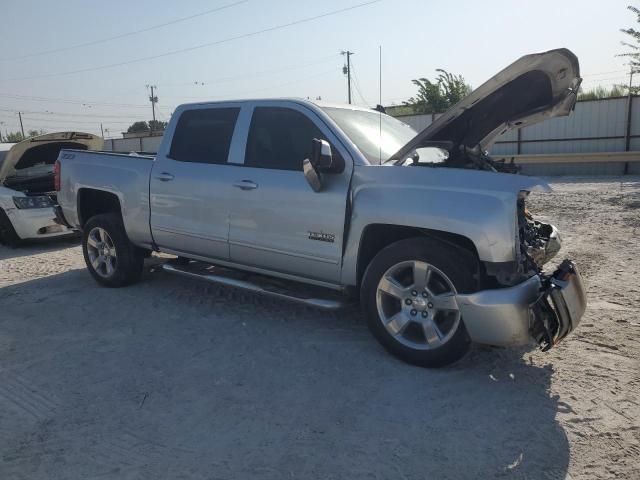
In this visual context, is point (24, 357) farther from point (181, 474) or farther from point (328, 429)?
point (328, 429)

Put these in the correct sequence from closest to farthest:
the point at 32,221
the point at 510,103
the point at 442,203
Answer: the point at 442,203, the point at 510,103, the point at 32,221

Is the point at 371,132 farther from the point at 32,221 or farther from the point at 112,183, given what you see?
the point at 32,221

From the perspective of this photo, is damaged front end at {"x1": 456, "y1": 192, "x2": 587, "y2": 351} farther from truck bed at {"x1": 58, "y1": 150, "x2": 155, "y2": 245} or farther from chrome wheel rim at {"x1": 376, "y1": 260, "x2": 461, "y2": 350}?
truck bed at {"x1": 58, "y1": 150, "x2": 155, "y2": 245}

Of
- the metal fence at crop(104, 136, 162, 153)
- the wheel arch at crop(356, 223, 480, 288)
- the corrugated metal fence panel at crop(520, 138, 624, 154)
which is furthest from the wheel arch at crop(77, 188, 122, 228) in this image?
the metal fence at crop(104, 136, 162, 153)

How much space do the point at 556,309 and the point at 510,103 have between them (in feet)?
5.87

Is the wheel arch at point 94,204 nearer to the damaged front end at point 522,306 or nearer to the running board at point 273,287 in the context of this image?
the running board at point 273,287

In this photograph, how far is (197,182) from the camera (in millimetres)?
5008

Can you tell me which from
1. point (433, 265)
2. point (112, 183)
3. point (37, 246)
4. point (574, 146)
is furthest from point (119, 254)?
point (574, 146)

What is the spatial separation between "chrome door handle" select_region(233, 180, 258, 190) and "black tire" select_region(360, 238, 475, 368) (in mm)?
1316

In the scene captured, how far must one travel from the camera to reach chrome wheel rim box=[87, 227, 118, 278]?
596 cm

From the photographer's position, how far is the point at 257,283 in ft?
16.1

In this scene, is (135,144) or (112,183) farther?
(135,144)

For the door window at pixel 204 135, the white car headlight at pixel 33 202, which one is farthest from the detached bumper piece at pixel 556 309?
the white car headlight at pixel 33 202

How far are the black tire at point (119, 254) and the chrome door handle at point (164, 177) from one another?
92 cm
